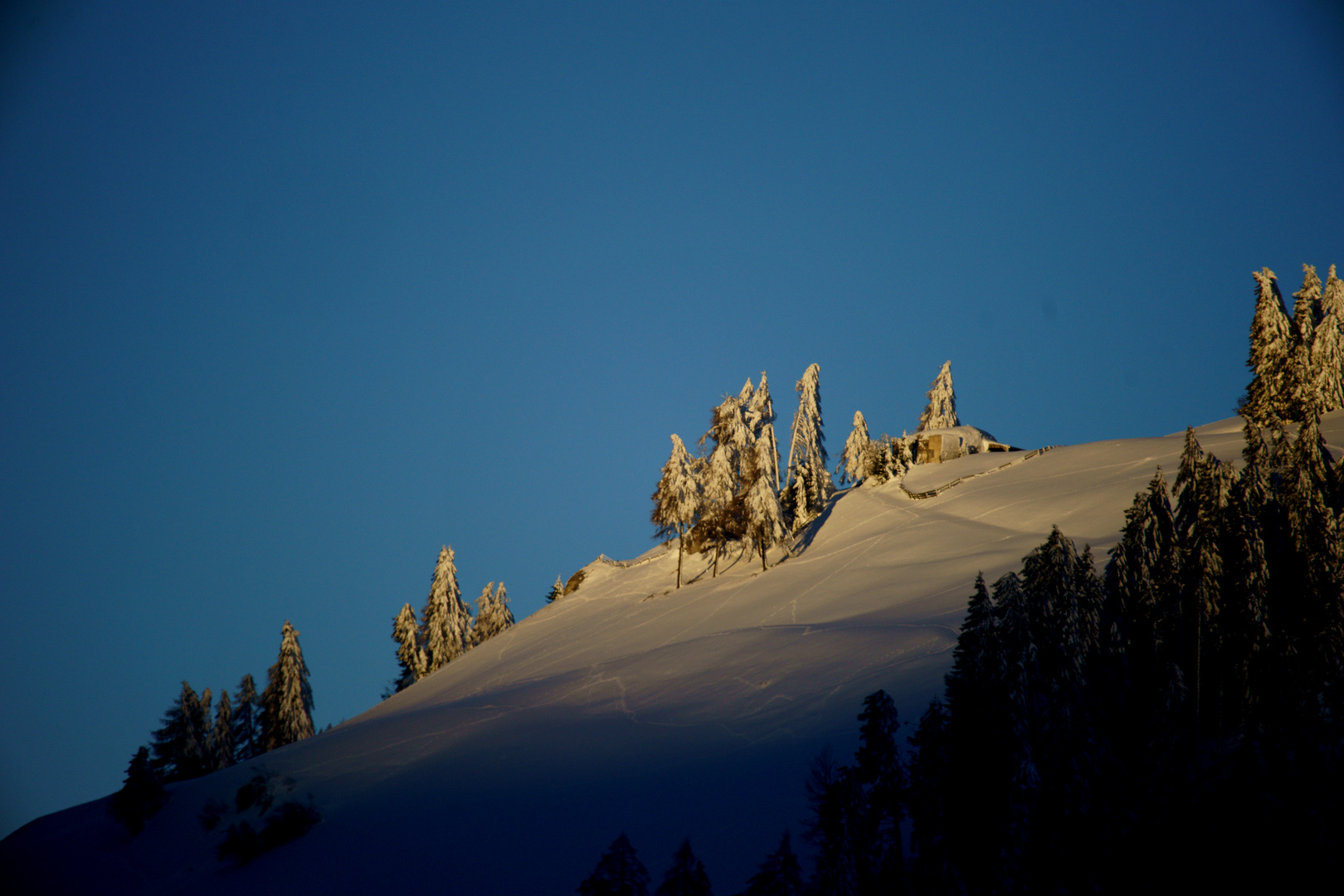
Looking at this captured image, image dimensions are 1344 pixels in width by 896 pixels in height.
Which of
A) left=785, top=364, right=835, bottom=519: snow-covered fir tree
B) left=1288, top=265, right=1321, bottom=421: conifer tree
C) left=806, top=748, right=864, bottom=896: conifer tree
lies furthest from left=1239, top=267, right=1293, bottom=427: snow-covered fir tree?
left=806, top=748, right=864, bottom=896: conifer tree


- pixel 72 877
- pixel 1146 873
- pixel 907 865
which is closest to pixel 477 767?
pixel 72 877

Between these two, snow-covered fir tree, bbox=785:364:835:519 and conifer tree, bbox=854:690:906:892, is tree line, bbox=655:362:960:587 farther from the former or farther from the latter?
conifer tree, bbox=854:690:906:892

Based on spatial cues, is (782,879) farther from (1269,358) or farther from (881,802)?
(1269,358)

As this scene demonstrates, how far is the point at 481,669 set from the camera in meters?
49.9

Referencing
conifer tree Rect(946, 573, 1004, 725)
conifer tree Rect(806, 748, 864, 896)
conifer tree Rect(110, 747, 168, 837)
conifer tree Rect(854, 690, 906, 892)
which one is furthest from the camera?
conifer tree Rect(110, 747, 168, 837)

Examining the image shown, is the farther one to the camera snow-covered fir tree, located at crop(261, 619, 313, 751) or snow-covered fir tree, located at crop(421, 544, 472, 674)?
snow-covered fir tree, located at crop(421, 544, 472, 674)

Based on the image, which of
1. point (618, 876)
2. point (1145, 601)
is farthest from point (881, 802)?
point (1145, 601)

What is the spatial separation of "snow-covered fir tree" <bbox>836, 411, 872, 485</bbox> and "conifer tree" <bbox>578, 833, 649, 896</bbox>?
71955mm

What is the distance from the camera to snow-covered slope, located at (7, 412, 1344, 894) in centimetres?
2509

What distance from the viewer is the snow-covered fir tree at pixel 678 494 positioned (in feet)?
198

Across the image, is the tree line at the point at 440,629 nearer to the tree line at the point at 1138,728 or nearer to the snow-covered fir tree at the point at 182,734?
the snow-covered fir tree at the point at 182,734

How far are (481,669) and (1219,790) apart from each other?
39276 mm

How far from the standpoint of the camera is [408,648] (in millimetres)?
66812

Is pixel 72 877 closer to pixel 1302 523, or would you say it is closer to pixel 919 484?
pixel 1302 523
